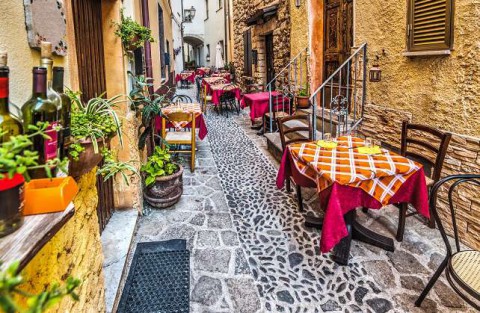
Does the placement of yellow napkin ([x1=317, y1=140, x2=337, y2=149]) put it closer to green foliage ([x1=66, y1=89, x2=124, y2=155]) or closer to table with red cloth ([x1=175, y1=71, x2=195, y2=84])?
green foliage ([x1=66, y1=89, x2=124, y2=155])

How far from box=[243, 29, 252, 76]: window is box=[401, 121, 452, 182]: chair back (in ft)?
25.2

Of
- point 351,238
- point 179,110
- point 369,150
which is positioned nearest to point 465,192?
point 369,150

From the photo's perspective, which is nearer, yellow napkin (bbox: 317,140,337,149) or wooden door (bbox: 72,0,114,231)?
wooden door (bbox: 72,0,114,231)

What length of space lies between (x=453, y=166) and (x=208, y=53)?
68.6 ft

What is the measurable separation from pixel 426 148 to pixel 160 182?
2.63m

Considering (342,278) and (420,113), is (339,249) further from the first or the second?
(420,113)

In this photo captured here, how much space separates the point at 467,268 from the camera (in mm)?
1893

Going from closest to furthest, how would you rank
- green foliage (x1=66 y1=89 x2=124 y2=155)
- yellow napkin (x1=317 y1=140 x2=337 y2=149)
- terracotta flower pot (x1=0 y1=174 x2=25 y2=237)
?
1. terracotta flower pot (x1=0 y1=174 x2=25 y2=237)
2. green foliage (x1=66 y1=89 x2=124 y2=155)
3. yellow napkin (x1=317 y1=140 x2=337 y2=149)

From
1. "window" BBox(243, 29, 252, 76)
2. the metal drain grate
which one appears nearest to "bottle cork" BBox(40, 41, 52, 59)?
the metal drain grate

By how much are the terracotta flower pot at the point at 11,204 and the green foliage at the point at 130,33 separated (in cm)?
253

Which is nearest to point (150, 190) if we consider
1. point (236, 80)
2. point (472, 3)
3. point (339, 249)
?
point (339, 249)

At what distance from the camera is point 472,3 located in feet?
9.04

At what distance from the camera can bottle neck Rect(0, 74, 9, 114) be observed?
2.62 feet

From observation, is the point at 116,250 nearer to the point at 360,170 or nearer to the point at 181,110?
the point at 360,170
